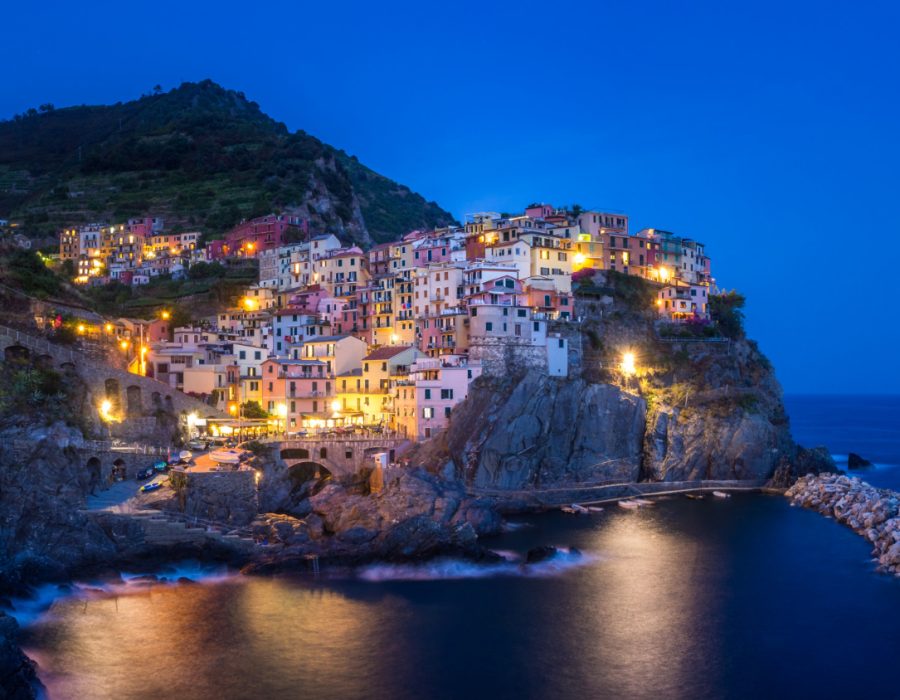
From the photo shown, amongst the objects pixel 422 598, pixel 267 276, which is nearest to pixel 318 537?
pixel 422 598

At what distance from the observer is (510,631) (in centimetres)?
3616

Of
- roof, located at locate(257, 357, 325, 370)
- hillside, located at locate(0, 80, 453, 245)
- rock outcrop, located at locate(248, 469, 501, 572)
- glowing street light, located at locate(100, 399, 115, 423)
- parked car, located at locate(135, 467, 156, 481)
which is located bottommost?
rock outcrop, located at locate(248, 469, 501, 572)

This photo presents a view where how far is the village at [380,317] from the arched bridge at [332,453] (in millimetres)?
2154

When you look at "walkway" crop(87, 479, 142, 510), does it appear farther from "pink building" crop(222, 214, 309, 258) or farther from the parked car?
"pink building" crop(222, 214, 309, 258)

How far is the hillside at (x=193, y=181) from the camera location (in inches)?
4587

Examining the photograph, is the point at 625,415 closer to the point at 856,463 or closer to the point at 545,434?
the point at 545,434

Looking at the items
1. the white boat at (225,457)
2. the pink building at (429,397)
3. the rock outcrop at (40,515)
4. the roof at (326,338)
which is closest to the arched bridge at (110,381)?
the rock outcrop at (40,515)

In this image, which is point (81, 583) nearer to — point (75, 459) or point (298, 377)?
point (75, 459)

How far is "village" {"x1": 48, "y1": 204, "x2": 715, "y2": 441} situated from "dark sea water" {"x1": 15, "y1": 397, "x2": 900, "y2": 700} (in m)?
19.7

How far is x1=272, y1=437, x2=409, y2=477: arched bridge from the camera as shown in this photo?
56281 mm

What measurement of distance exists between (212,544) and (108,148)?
118 meters

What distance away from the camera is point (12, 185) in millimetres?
139875

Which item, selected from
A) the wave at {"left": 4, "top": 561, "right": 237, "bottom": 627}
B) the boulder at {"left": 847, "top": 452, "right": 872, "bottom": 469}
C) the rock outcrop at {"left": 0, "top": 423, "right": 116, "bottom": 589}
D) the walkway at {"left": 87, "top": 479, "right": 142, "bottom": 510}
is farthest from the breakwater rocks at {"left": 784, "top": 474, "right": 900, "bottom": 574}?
the rock outcrop at {"left": 0, "top": 423, "right": 116, "bottom": 589}

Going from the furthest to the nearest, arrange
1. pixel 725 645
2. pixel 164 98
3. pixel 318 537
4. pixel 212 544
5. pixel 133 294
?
pixel 164 98 < pixel 133 294 < pixel 318 537 < pixel 212 544 < pixel 725 645
